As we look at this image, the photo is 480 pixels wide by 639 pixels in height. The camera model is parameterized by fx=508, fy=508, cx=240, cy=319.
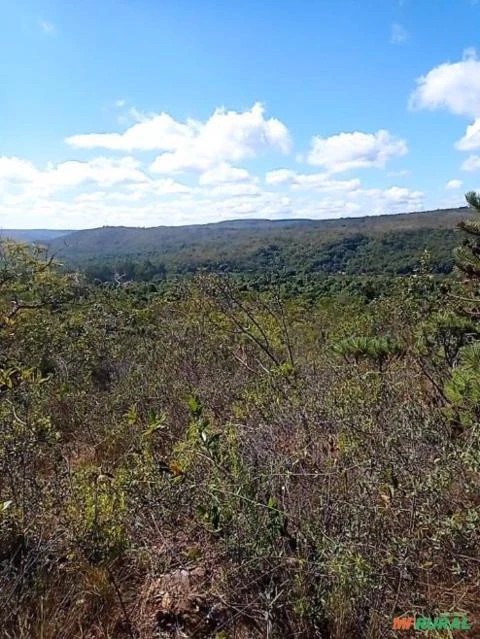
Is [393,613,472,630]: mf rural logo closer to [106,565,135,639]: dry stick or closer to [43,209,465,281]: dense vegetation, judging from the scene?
[106,565,135,639]: dry stick

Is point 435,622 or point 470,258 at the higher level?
point 470,258

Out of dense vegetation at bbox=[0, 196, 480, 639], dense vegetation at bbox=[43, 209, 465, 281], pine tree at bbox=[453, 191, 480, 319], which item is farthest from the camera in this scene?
dense vegetation at bbox=[43, 209, 465, 281]

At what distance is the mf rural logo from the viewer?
171cm

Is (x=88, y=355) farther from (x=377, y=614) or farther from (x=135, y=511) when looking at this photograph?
(x=377, y=614)

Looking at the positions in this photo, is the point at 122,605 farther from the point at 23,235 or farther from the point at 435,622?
the point at 23,235

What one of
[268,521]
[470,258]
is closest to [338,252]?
[470,258]

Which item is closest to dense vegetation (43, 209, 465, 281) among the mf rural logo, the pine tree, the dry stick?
the pine tree

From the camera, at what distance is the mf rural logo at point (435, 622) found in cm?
171

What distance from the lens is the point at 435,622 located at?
174cm

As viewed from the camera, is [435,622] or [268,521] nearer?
[435,622]

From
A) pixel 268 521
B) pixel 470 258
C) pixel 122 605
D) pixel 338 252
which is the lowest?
pixel 338 252

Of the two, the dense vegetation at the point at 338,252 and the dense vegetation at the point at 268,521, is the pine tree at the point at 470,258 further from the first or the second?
the dense vegetation at the point at 338,252

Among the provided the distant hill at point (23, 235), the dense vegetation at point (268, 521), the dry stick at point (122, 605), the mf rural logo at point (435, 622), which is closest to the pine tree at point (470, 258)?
the dense vegetation at point (268, 521)

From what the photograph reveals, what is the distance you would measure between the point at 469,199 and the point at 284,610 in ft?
13.3
